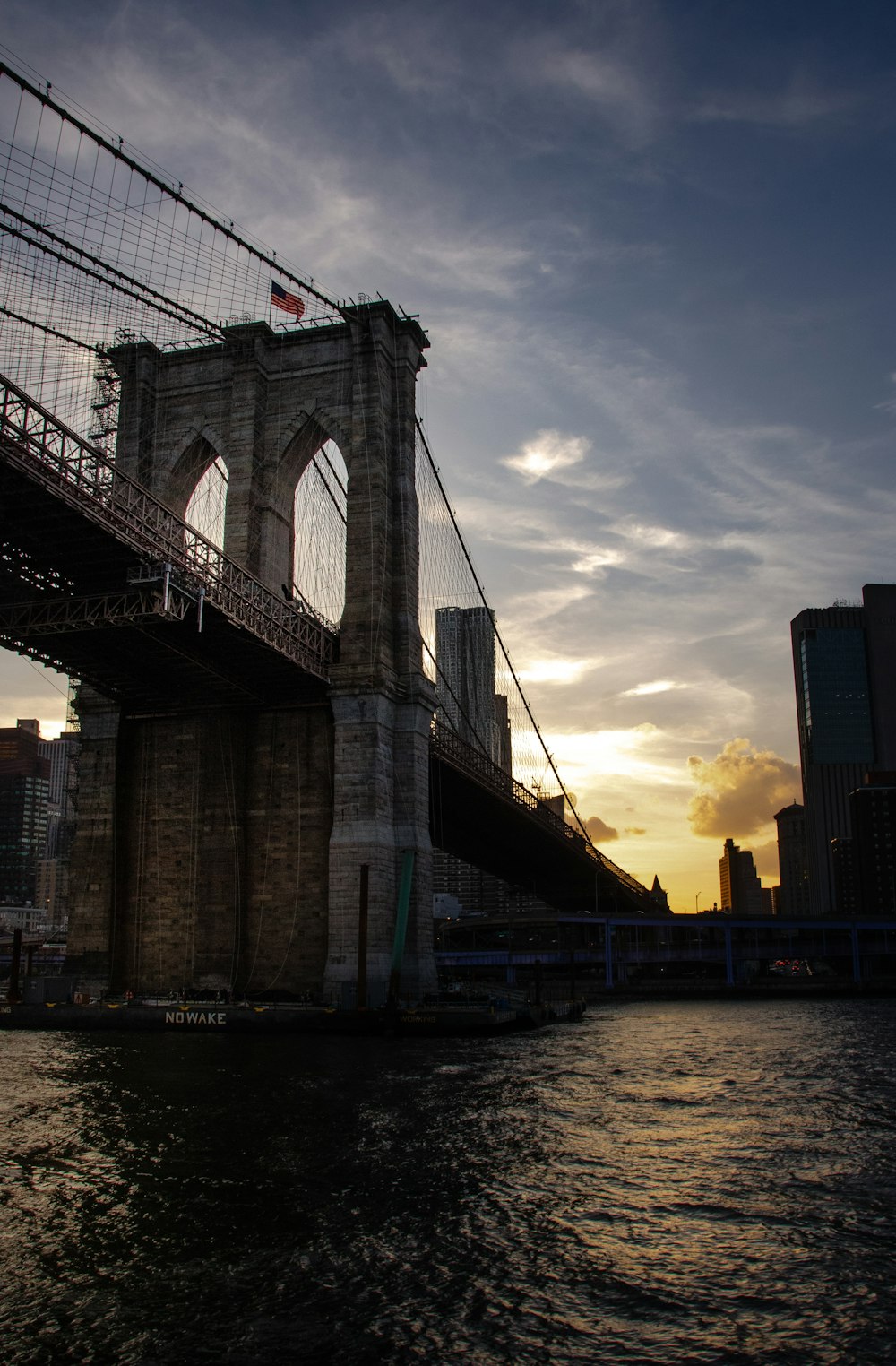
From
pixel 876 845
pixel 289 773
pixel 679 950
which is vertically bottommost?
pixel 679 950

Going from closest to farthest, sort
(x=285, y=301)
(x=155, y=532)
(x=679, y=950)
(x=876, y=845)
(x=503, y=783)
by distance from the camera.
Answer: (x=155, y=532)
(x=285, y=301)
(x=503, y=783)
(x=679, y=950)
(x=876, y=845)

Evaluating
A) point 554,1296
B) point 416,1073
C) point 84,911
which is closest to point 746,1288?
point 554,1296

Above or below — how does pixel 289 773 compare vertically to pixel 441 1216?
above

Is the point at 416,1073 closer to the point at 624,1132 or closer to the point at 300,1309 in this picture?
the point at 624,1132

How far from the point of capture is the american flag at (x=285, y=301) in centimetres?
4403

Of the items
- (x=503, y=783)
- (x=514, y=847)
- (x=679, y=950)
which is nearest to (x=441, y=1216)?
(x=503, y=783)

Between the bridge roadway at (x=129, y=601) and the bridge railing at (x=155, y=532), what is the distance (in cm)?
5

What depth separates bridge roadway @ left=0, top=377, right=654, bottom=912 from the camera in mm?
31344

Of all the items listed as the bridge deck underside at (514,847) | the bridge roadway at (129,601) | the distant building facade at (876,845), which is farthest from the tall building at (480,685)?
the distant building facade at (876,845)

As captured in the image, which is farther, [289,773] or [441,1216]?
[289,773]

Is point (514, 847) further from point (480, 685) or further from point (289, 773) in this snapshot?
point (289, 773)

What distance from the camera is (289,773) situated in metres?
47.4

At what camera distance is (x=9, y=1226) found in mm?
15430

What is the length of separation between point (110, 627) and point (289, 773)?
39.8 feet
